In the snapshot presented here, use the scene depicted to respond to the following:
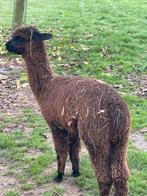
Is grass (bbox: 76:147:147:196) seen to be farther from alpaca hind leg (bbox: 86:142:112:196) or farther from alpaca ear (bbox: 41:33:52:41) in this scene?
alpaca ear (bbox: 41:33:52:41)

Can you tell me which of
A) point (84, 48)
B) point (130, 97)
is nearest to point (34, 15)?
point (84, 48)

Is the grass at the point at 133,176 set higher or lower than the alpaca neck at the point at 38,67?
lower

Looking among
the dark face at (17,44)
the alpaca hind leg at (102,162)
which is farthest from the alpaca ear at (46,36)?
the alpaca hind leg at (102,162)

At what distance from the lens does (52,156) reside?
6.08 metres

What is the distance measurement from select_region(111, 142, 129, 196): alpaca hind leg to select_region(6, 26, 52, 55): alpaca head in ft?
5.15

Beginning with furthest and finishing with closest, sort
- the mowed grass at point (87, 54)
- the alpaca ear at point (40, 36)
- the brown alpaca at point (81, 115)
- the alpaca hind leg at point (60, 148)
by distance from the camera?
the mowed grass at point (87, 54) → the alpaca ear at point (40, 36) → the alpaca hind leg at point (60, 148) → the brown alpaca at point (81, 115)

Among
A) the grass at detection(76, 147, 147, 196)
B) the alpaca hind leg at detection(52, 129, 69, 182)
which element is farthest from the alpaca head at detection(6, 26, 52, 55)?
the grass at detection(76, 147, 147, 196)

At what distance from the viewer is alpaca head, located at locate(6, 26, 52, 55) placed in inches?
213

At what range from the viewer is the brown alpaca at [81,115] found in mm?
4484

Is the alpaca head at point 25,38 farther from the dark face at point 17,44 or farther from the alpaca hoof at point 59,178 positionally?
the alpaca hoof at point 59,178

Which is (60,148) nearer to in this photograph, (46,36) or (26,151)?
(26,151)

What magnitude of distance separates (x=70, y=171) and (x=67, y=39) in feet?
20.8

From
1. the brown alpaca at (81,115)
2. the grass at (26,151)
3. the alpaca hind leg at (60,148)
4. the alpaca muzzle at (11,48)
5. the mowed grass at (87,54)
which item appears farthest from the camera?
the mowed grass at (87,54)

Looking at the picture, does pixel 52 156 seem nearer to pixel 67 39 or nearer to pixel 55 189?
pixel 55 189
